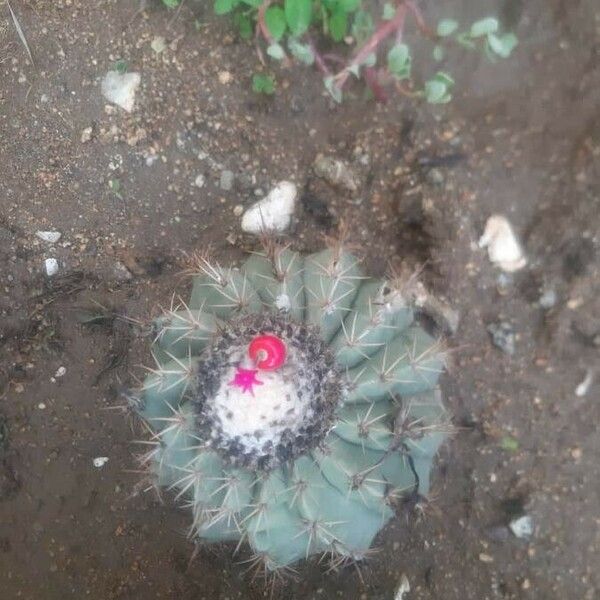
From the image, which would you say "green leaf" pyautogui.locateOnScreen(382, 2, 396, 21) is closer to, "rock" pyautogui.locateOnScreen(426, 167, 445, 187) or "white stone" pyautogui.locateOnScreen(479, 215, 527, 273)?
"rock" pyautogui.locateOnScreen(426, 167, 445, 187)

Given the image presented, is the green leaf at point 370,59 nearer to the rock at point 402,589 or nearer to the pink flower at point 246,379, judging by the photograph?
the pink flower at point 246,379

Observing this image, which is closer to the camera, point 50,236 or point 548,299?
point 548,299

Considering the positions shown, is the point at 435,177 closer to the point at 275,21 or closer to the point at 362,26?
the point at 362,26

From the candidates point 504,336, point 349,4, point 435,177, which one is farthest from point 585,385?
point 349,4

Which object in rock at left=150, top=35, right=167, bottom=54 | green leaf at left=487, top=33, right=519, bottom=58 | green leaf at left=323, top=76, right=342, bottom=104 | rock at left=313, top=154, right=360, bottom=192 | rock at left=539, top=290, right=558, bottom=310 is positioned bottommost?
rock at left=539, top=290, right=558, bottom=310

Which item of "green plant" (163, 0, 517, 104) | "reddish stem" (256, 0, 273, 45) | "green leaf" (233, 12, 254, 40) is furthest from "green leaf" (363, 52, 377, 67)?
"green leaf" (233, 12, 254, 40)
